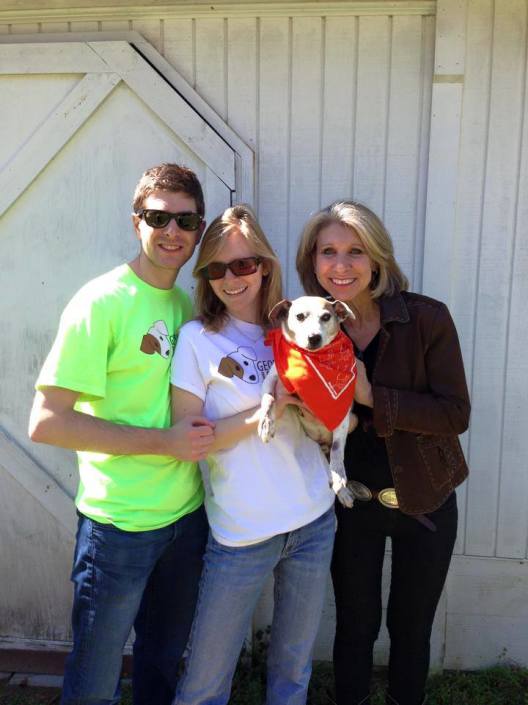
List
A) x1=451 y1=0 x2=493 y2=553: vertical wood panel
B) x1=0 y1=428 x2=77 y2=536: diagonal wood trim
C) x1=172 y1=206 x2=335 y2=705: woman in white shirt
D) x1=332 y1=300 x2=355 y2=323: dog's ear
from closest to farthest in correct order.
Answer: x1=172 y1=206 x2=335 y2=705: woman in white shirt < x1=332 y1=300 x2=355 y2=323: dog's ear < x1=451 y1=0 x2=493 y2=553: vertical wood panel < x1=0 y1=428 x2=77 y2=536: diagonal wood trim

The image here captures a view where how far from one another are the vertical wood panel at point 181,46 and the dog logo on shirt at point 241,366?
1619 mm

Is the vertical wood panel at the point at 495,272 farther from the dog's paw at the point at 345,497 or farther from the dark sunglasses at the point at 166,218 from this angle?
the dark sunglasses at the point at 166,218

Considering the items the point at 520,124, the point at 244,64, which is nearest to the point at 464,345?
the point at 520,124

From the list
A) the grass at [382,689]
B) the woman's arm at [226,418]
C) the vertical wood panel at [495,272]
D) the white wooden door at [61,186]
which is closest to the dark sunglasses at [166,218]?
the woman's arm at [226,418]

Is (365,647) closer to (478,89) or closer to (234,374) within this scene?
(234,374)

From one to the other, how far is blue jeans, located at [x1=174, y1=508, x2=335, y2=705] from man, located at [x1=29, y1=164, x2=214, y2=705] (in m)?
0.24

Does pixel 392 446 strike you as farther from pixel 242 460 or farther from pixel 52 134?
pixel 52 134

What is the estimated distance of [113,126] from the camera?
3.20 meters

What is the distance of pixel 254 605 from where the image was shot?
235 cm

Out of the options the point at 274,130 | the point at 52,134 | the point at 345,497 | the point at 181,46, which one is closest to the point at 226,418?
the point at 345,497

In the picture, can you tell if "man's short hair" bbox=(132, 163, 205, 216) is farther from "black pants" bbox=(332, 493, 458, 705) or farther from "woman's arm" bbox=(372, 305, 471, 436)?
"black pants" bbox=(332, 493, 458, 705)

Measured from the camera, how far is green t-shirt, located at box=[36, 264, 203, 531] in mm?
2152

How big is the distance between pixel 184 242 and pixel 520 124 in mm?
1797

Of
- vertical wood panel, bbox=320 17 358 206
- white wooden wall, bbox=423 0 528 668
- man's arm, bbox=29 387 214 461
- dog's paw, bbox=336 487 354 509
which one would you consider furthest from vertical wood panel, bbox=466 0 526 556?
man's arm, bbox=29 387 214 461
